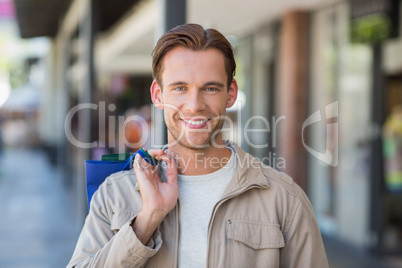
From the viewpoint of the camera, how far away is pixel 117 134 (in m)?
10.1

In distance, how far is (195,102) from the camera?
1938 millimetres

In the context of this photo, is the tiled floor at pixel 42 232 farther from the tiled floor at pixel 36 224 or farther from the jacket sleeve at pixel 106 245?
the jacket sleeve at pixel 106 245

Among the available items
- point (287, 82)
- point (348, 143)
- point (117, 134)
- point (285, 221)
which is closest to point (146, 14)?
point (117, 134)

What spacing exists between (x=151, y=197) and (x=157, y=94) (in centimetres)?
46

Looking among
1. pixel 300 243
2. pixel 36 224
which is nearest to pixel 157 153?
pixel 300 243

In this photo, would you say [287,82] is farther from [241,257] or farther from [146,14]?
[241,257]

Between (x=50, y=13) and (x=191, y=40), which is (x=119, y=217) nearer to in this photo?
(x=191, y=40)

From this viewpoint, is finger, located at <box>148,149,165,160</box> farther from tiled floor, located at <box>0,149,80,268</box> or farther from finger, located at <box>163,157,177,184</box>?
tiled floor, located at <box>0,149,80,268</box>

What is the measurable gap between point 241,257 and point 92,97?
529cm

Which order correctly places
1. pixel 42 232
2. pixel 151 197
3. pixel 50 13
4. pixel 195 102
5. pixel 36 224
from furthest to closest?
pixel 50 13 → pixel 36 224 → pixel 42 232 → pixel 195 102 → pixel 151 197

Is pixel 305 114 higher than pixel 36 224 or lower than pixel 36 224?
higher

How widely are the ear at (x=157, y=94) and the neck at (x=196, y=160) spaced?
Result: 0.56 ft

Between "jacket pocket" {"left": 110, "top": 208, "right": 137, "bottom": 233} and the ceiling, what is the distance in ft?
24.2

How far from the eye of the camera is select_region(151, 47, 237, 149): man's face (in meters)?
1.95
